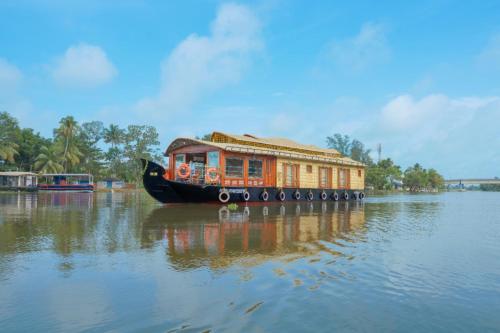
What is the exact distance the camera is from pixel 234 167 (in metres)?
19.7

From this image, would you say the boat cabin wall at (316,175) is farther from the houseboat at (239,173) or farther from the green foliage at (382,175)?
the green foliage at (382,175)

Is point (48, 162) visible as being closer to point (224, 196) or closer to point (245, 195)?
point (245, 195)

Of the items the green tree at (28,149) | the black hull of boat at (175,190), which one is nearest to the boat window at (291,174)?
the black hull of boat at (175,190)

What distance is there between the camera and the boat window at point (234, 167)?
1941cm

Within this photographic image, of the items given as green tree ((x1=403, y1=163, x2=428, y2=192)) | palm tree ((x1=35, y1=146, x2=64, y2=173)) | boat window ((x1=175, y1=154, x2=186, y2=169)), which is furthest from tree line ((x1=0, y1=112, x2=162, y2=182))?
green tree ((x1=403, y1=163, x2=428, y2=192))

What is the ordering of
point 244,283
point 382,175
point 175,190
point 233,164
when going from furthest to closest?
point 382,175 < point 233,164 < point 175,190 < point 244,283

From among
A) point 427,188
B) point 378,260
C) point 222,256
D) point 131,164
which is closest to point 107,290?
Answer: point 222,256

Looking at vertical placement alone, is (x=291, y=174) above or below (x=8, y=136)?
below

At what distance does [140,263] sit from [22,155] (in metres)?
54.3

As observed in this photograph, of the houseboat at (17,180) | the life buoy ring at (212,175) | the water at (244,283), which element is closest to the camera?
the water at (244,283)

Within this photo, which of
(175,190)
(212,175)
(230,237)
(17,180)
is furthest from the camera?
(17,180)

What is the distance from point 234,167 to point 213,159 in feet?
3.82

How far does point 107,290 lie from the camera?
4367 millimetres

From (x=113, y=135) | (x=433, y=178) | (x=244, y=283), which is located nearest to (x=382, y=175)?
(x=433, y=178)
